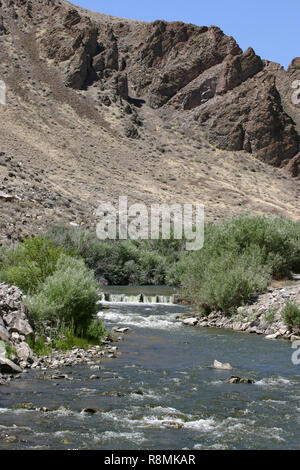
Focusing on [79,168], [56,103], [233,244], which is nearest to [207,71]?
[56,103]

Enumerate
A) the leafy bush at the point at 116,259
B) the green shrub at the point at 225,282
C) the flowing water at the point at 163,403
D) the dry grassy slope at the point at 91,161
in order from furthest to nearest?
the dry grassy slope at the point at 91,161 < the leafy bush at the point at 116,259 < the green shrub at the point at 225,282 < the flowing water at the point at 163,403

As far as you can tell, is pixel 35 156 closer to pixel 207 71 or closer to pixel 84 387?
pixel 207 71

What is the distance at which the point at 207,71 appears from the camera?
80.3 metres

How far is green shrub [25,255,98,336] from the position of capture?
13.8m

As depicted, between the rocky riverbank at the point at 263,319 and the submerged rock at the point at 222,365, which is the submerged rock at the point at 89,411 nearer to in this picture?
the submerged rock at the point at 222,365

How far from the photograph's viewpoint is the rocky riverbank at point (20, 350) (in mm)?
10992

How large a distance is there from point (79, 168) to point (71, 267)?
38868mm

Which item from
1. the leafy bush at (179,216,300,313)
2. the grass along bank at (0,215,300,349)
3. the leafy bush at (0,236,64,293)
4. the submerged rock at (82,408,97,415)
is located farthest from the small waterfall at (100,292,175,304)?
the submerged rock at (82,408,97,415)

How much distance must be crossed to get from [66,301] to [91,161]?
4434cm

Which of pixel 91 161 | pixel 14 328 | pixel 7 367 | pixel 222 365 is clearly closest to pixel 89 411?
pixel 7 367

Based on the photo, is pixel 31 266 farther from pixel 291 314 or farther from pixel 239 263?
pixel 239 263

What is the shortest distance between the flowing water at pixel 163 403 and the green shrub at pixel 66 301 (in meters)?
1.30

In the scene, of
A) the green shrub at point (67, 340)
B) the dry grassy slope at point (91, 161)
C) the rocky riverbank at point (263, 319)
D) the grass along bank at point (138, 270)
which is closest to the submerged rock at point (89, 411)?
Result: the green shrub at point (67, 340)

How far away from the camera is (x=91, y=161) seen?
57.4m
